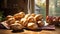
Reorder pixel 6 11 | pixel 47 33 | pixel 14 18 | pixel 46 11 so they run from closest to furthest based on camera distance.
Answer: pixel 47 33 < pixel 14 18 < pixel 6 11 < pixel 46 11

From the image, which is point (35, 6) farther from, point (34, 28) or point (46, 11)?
point (34, 28)

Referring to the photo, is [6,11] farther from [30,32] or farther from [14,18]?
[30,32]

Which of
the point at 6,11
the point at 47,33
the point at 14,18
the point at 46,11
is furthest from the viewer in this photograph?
the point at 46,11

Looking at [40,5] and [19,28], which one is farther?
[40,5]

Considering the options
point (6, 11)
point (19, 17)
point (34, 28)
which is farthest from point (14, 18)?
point (6, 11)

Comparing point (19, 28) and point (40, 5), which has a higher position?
point (40, 5)

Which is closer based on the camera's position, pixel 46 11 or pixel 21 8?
pixel 21 8

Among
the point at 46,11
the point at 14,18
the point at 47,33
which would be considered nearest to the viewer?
the point at 47,33

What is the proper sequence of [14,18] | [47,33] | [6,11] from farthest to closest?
[6,11] < [14,18] < [47,33]

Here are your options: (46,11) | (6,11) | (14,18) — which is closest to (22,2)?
(6,11)
